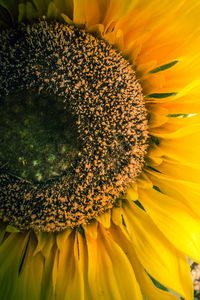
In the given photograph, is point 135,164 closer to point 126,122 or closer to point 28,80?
point 126,122

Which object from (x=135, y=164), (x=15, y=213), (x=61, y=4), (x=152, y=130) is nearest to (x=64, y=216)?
(x=15, y=213)

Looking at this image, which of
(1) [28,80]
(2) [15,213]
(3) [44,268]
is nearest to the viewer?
(1) [28,80]

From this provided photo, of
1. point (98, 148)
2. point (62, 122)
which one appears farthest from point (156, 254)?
point (62, 122)

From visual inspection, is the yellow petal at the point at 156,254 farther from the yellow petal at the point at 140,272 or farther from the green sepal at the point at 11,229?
the green sepal at the point at 11,229

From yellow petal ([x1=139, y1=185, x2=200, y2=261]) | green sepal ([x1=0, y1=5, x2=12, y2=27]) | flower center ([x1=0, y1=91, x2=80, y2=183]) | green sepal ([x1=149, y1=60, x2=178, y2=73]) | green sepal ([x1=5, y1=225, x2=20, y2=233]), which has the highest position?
green sepal ([x1=0, y1=5, x2=12, y2=27])

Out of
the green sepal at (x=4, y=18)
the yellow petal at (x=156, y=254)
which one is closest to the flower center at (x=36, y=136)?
the green sepal at (x=4, y=18)

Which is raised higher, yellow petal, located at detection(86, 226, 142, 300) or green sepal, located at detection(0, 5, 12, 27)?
green sepal, located at detection(0, 5, 12, 27)

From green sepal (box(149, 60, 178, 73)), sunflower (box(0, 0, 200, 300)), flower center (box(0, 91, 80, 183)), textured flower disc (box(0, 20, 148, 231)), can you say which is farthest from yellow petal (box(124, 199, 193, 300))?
green sepal (box(149, 60, 178, 73))

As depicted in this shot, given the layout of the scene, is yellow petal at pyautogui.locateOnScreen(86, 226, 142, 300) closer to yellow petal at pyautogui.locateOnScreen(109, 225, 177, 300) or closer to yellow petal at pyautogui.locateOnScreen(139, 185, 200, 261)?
yellow petal at pyautogui.locateOnScreen(109, 225, 177, 300)
